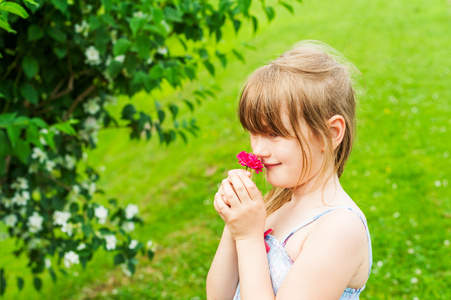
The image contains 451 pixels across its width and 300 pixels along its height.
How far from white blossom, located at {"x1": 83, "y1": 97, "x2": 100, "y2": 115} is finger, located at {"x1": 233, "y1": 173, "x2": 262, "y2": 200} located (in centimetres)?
188

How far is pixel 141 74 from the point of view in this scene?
2.62 meters

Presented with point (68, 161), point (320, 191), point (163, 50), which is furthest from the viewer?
point (68, 161)

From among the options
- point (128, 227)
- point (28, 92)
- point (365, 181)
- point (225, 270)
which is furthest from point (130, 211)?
point (365, 181)

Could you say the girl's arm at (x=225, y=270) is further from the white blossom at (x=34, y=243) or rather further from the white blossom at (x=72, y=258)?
the white blossom at (x=34, y=243)

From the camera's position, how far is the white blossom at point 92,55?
9.13 feet

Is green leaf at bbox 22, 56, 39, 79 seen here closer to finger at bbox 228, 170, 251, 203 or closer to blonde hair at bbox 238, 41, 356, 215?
blonde hair at bbox 238, 41, 356, 215

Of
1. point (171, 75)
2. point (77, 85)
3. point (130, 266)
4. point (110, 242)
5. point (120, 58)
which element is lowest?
point (130, 266)

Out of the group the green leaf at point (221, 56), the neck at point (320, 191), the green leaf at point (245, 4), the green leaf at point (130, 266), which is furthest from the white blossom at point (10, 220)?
the neck at point (320, 191)

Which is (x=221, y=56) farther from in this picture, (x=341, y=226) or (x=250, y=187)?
(x=341, y=226)

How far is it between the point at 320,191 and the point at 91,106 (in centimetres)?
195

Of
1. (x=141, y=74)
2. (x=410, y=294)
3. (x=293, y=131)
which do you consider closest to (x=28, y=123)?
(x=141, y=74)

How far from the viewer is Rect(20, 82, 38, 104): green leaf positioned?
2697 millimetres

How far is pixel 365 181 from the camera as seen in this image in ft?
16.7

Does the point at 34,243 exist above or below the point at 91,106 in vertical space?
below
